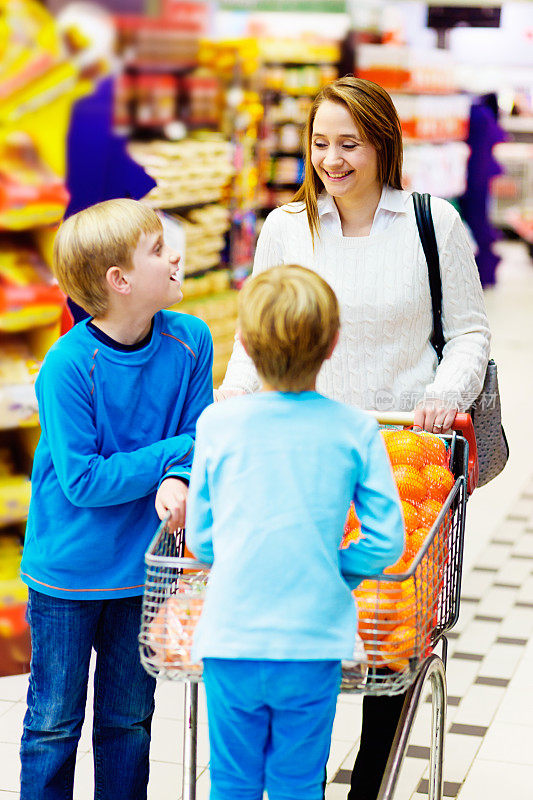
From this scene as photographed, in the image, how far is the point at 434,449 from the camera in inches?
85.2

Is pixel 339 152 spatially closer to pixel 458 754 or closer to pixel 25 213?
pixel 25 213

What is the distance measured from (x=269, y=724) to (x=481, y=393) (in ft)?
3.46

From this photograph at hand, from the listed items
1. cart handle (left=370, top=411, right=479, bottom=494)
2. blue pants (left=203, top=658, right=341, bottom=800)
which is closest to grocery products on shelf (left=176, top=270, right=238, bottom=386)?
cart handle (left=370, top=411, right=479, bottom=494)

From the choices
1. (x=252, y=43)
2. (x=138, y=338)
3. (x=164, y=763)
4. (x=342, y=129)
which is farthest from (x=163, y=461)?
(x=252, y=43)

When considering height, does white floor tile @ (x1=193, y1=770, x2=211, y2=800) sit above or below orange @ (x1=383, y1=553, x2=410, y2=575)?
below

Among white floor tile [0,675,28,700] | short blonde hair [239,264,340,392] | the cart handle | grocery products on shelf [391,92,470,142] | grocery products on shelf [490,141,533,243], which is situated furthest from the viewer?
grocery products on shelf [490,141,533,243]

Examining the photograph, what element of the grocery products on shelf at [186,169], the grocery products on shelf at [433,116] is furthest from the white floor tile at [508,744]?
the grocery products on shelf at [433,116]

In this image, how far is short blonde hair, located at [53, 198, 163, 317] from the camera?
204cm

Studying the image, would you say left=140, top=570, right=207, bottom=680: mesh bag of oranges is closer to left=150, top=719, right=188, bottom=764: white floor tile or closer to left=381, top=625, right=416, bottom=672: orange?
left=381, top=625, right=416, bottom=672: orange

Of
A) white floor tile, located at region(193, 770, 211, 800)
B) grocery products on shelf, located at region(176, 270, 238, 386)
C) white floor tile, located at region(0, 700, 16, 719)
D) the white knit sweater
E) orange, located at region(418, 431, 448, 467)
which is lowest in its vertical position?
white floor tile, located at region(0, 700, 16, 719)

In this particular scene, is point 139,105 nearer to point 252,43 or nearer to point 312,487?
point 252,43

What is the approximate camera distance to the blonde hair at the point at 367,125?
2.31m

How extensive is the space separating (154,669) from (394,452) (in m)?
0.61

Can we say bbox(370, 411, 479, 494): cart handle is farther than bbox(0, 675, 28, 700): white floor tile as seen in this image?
No
